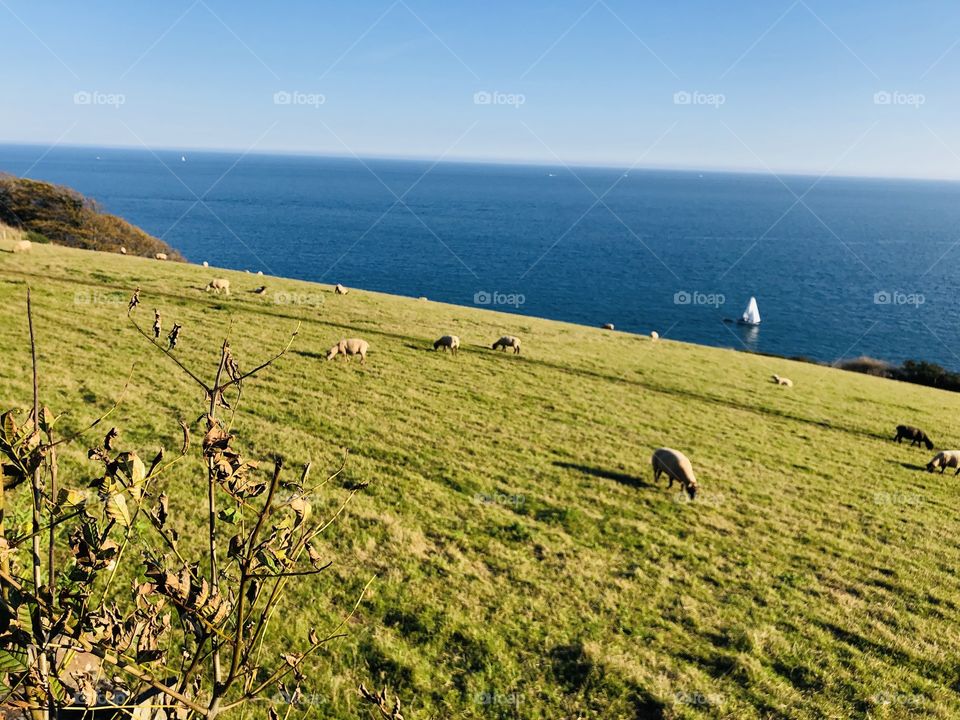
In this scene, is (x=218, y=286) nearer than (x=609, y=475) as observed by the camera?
No

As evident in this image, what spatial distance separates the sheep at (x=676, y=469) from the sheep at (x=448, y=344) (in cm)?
1492

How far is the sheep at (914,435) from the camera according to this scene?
26.3 metres

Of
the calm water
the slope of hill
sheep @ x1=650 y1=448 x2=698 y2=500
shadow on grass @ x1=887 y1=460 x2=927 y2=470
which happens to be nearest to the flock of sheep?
sheep @ x1=650 y1=448 x2=698 y2=500

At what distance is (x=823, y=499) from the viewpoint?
58.9 ft

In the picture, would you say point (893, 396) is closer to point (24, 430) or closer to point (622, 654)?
point (622, 654)

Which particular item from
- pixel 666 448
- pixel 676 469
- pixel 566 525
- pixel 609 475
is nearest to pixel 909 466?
pixel 666 448

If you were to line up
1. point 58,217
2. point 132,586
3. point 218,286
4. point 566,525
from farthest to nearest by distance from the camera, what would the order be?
point 58,217 < point 218,286 < point 566,525 < point 132,586

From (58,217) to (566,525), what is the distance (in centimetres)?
7622

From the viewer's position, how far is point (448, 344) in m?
30.2

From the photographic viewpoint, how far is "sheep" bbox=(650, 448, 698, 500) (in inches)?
644

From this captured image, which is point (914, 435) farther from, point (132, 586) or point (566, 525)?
point (132, 586)

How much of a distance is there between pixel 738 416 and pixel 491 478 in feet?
54.8

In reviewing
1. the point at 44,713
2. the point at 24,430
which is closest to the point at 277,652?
the point at 44,713

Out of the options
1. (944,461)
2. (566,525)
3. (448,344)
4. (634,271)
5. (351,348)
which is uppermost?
(634,271)
